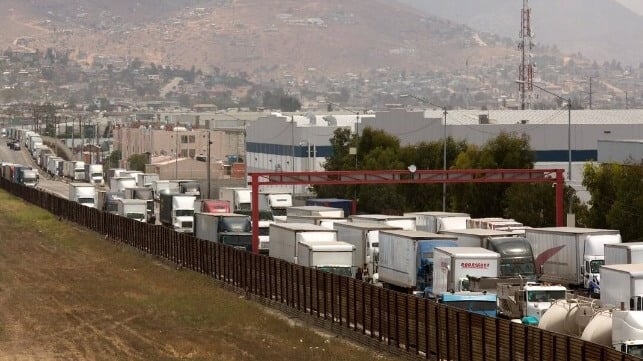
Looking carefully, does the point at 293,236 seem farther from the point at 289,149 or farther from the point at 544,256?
the point at 289,149

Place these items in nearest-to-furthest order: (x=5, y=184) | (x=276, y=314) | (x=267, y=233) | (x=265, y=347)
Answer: (x=265, y=347), (x=276, y=314), (x=267, y=233), (x=5, y=184)

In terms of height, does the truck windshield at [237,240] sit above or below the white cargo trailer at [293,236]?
below

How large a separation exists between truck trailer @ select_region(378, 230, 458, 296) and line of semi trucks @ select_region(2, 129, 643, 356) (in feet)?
0.14

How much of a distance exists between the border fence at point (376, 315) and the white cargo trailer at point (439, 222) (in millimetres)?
13008

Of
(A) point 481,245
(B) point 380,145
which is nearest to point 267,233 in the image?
(A) point 481,245

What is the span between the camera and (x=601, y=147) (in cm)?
10788

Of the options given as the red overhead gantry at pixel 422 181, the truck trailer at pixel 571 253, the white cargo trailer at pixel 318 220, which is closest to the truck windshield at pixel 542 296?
the truck trailer at pixel 571 253

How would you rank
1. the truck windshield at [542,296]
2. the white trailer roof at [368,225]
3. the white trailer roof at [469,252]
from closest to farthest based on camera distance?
1. the truck windshield at [542,296]
2. the white trailer roof at [469,252]
3. the white trailer roof at [368,225]

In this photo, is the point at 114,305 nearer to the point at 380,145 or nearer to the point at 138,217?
the point at 138,217

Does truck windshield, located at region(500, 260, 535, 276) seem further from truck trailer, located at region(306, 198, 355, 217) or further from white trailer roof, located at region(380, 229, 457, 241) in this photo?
truck trailer, located at region(306, 198, 355, 217)

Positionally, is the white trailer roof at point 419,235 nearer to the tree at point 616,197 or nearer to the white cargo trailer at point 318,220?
the white cargo trailer at point 318,220

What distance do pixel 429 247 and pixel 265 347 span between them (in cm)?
1591

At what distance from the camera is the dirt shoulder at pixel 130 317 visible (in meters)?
47.0

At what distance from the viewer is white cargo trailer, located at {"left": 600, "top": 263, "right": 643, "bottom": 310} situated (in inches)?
1981
